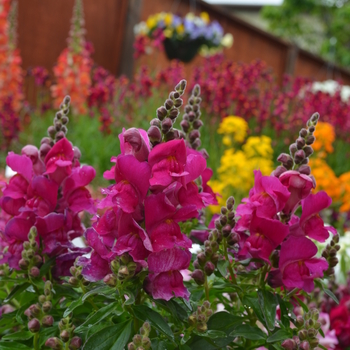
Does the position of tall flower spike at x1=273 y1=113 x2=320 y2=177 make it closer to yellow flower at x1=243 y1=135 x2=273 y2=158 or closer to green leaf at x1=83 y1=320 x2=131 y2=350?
green leaf at x1=83 y1=320 x2=131 y2=350

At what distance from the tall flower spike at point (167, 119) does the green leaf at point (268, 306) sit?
1.02 feet

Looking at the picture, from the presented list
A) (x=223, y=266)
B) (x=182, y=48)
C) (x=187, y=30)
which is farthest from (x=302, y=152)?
(x=182, y=48)

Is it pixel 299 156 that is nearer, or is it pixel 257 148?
pixel 299 156

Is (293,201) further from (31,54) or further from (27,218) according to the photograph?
(31,54)

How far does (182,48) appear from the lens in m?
5.91

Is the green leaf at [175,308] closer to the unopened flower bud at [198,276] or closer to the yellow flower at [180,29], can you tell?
the unopened flower bud at [198,276]

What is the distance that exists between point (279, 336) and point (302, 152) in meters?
0.32

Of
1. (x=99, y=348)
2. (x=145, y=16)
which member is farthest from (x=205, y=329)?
(x=145, y=16)

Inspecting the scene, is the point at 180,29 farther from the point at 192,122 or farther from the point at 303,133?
the point at 303,133

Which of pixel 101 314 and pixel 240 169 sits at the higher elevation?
pixel 101 314

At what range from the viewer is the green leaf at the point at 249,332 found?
0.84 m

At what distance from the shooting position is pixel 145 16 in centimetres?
738

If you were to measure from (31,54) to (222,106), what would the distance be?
3.54 metres

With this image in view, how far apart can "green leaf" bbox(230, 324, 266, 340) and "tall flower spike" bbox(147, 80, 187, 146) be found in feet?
1.12
